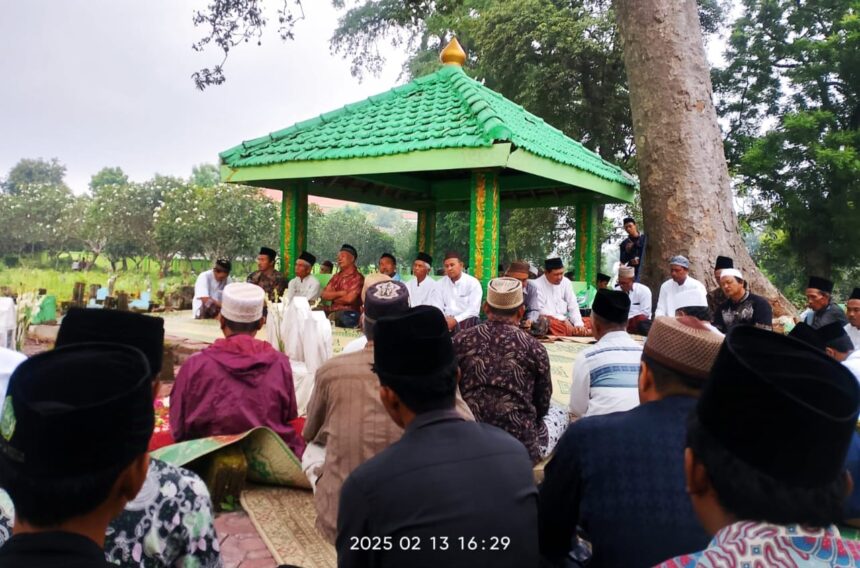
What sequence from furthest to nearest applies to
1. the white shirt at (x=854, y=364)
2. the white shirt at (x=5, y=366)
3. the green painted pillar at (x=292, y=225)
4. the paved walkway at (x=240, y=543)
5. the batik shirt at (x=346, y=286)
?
the green painted pillar at (x=292, y=225), the batik shirt at (x=346, y=286), the white shirt at (x=854, y=364), the paved walkway at (x=240, y=543), the white shirt at (x=5, y=366)

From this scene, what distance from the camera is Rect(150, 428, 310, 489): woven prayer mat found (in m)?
3.42

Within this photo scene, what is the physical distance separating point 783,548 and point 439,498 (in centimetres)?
81

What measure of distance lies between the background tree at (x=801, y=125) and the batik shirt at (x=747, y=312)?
37.1 feet

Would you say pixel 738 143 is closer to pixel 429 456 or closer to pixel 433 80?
pixel 433 80

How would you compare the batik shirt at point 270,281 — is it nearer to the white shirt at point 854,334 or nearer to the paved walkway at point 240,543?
the paved walkway at point 240,543

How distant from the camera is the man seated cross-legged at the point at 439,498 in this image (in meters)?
1.59

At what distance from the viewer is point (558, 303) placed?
27.4 feet

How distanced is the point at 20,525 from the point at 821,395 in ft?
4.72

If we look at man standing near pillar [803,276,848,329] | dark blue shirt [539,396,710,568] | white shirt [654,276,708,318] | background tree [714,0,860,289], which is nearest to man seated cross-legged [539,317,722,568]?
dark blue shirt [539,396,710,568]

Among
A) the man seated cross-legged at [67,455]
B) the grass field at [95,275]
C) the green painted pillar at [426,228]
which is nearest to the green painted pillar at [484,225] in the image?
the green painted pillar at [426,228]

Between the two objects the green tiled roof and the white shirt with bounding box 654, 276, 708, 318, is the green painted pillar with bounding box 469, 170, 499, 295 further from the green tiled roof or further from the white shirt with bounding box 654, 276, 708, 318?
the white shirt with bounding box 654, 276, 708, 318

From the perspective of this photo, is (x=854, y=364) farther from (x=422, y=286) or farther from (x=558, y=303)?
(x=422, y=286)

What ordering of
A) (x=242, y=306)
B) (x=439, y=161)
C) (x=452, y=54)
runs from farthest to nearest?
(x=452, y=54)
(x=439, y=161)
(x=242, y=306)

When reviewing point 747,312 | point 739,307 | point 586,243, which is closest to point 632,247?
point 586,243
